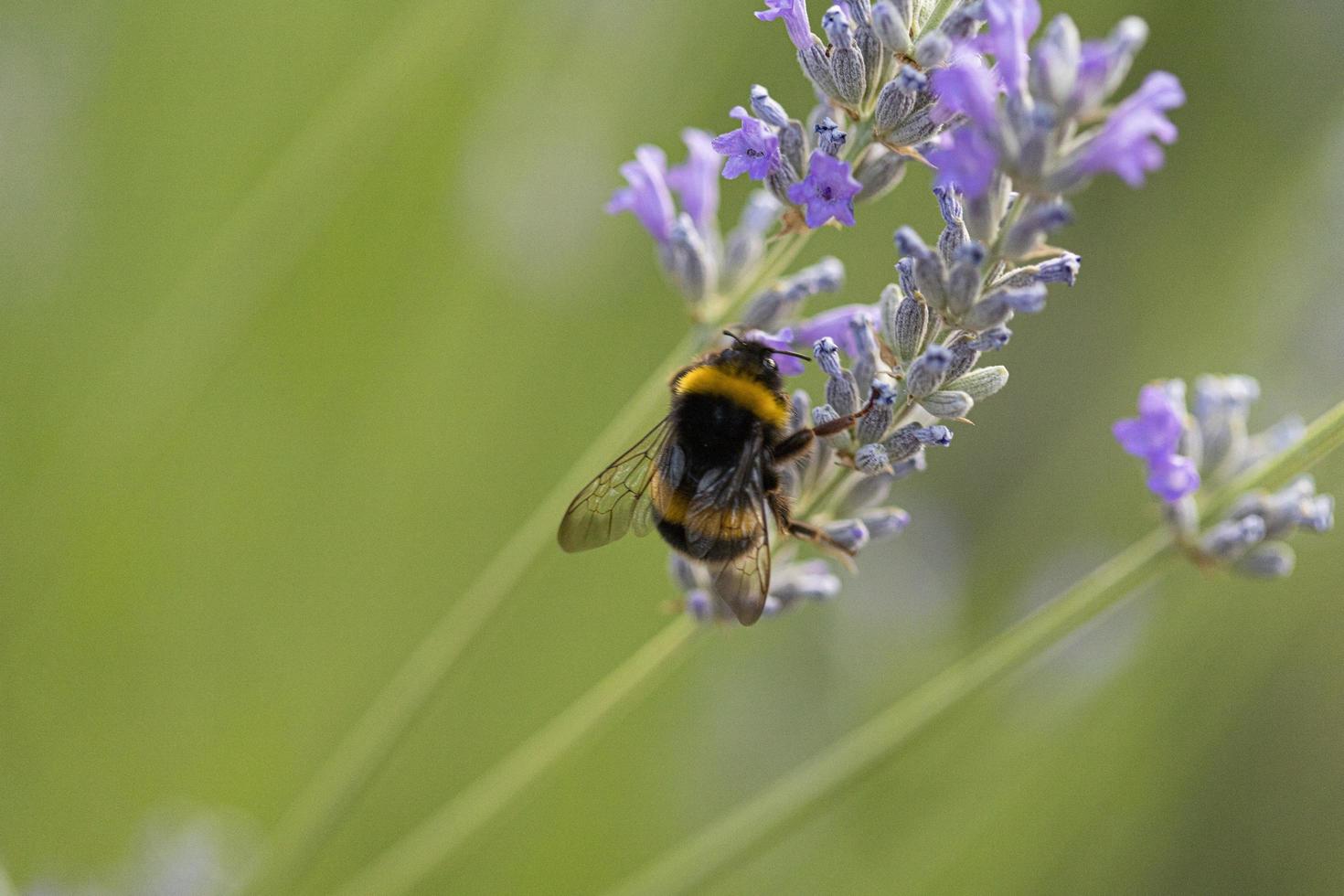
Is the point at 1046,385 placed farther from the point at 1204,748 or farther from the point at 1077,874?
the point at 1077,874

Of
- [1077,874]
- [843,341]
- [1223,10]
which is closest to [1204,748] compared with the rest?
[1077,874]

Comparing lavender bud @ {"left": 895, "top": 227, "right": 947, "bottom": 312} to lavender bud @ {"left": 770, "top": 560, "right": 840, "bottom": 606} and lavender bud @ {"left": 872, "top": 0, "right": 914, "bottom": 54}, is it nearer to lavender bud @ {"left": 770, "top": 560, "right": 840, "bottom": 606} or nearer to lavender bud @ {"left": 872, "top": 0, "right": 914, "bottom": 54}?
lavender bud @ {"left": 872, "top": 0, "right": 914, "bottom": 54}

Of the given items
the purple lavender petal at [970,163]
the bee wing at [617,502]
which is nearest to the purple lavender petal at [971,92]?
the purple lavender petal at [970,163]

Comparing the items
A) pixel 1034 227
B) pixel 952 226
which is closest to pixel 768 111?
pixel 952 226

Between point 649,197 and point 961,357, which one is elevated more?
point 961,357

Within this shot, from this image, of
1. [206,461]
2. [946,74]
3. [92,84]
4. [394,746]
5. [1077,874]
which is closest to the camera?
[946,74]

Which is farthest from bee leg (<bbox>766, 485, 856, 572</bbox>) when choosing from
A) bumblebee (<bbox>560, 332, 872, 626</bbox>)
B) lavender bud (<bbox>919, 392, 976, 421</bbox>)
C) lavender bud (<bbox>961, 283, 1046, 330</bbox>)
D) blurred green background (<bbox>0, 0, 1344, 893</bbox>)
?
blurred green background (<bbox>0, 0, 1344, 893</bbox>)

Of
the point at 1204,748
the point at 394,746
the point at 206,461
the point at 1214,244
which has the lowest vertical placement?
the point at 206,461

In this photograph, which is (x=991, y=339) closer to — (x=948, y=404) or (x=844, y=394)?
(x=948, y=404)
